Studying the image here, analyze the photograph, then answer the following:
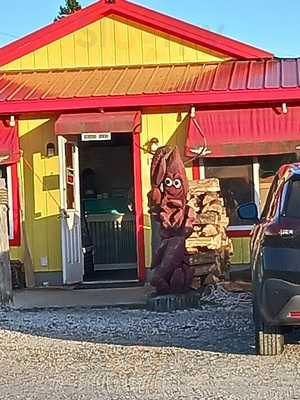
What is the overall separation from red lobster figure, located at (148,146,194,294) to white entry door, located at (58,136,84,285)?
10.3ft

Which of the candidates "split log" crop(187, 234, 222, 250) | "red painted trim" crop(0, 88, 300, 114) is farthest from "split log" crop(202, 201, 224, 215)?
"red painted trim" crop(0, 88, 300, 114)

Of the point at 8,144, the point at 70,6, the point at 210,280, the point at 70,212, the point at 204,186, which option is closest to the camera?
the point at 210,280

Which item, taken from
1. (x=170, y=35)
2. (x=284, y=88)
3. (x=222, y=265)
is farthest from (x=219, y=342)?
(x=170, y=35)

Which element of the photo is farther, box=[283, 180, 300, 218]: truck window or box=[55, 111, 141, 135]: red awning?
box=[55, 111, 141, 135]: red awning

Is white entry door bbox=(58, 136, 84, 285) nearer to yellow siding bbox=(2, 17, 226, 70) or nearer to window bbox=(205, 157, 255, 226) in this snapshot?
yellow siding bbox=(2, 17, 226, 70)

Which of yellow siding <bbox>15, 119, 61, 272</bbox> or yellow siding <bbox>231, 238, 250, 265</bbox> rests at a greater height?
yellow siding <bbox>15, 119, 61, 272</bbox>

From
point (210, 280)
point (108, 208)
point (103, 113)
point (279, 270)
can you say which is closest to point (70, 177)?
point (103, 113)

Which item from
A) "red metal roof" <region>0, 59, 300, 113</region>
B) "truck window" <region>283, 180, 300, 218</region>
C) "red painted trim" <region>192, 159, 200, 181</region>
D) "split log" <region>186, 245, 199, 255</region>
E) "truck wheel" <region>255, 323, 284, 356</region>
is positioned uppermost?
"red metal roof" <region>0, 59, 300, 113</region>

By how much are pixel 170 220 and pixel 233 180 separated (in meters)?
3.51

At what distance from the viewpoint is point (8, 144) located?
15.9 meters

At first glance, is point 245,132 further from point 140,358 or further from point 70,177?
point 140,358

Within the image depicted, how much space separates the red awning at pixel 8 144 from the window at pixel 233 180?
10.6 feet

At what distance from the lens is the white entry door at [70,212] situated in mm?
15930

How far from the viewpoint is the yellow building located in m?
15.5
